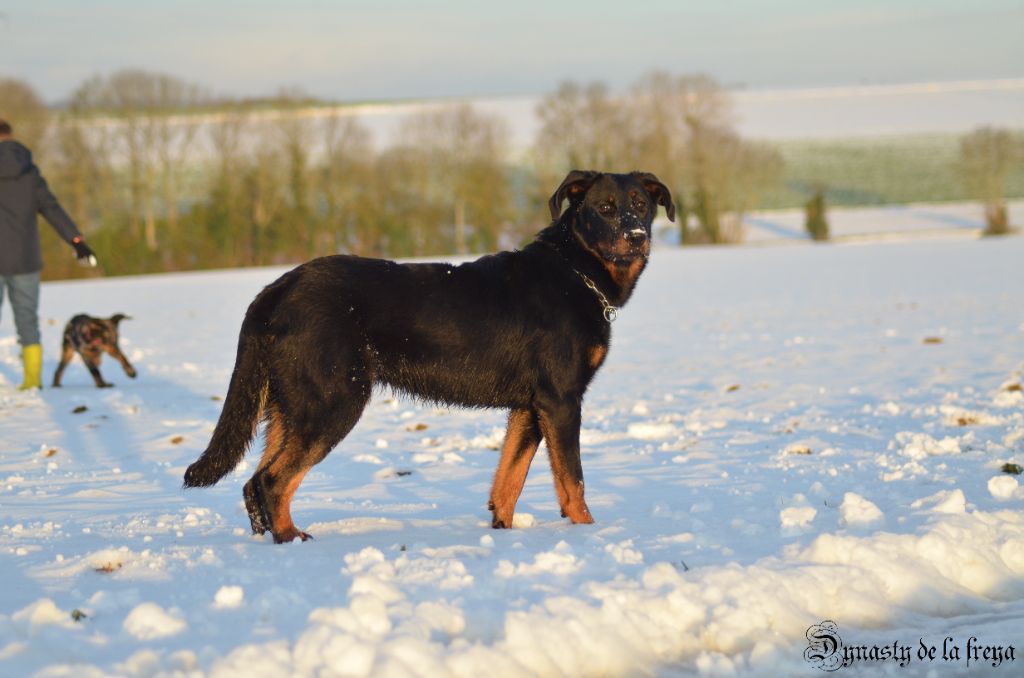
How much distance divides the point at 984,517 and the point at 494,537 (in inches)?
90.8

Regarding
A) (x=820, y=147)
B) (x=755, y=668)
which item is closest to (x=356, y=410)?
(x=755, y=668)

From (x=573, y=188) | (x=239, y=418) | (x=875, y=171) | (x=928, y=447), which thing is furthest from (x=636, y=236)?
(x=875, y=171)

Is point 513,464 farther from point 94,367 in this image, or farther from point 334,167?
point 334,167

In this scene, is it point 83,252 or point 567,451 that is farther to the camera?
point 83,252

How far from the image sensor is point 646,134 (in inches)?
2399

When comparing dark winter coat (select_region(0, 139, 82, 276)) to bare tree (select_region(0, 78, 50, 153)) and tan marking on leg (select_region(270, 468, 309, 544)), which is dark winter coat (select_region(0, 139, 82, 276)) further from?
bare tree (select_region(0, 78, 50, 153))

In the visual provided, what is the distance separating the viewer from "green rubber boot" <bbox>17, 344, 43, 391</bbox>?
416 inches

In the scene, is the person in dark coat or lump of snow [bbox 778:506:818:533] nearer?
lump of snow [bbox 778:506:818:533]

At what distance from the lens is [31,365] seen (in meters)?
10.6

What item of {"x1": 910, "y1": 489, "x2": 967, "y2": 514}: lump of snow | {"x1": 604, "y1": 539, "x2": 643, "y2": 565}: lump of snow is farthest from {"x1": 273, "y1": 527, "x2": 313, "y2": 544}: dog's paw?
{"x1": 910, "y1": 489, "x2": 967, "y2": 514}: lump of snow

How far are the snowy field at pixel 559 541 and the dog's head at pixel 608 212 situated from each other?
142 cm

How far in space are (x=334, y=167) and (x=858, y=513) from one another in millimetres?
54145

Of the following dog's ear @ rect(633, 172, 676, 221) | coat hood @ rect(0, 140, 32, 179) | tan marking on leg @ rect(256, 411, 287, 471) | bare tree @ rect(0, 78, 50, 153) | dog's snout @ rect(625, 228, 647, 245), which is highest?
bare tree @ rect(0, 78, 50, 153)

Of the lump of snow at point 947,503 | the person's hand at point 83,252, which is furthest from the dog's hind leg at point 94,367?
the lump of snow at point 947,503
